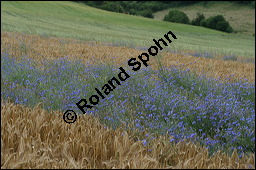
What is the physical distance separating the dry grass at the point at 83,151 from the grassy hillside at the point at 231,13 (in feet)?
138

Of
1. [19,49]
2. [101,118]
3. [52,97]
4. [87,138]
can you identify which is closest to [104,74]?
[52,97]

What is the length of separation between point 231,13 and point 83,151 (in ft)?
154

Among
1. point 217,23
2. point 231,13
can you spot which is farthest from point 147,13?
point 231,13

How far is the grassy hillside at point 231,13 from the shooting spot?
43.6m

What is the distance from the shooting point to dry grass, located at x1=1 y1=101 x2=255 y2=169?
7.31 ft

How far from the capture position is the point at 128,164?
2.16 m

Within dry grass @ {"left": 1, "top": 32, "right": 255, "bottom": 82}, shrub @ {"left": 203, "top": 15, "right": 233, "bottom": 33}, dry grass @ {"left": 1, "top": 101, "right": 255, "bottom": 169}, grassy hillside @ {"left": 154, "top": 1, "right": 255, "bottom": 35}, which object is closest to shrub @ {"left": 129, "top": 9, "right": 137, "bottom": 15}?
grassy hillside @ {"left": 154, "top": 1, "right": 255, "bottom": 35}

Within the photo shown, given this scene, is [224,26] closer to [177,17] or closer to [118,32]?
[177,17]

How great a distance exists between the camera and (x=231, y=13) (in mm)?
45375

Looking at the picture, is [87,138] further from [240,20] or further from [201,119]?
[240,20]

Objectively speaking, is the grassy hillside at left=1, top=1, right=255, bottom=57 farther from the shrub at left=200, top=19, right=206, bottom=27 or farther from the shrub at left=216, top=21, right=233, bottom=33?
the shrub at left=200, top=19, right=206, bottom=27

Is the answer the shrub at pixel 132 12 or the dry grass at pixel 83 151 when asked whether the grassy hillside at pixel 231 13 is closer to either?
the shrub at pixel 132 12

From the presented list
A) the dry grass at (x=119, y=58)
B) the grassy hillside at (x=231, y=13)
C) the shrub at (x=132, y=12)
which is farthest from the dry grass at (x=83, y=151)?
the shrub at (x=132, y=12)

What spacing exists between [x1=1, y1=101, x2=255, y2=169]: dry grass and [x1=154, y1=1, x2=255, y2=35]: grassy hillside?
4206 centimetres
